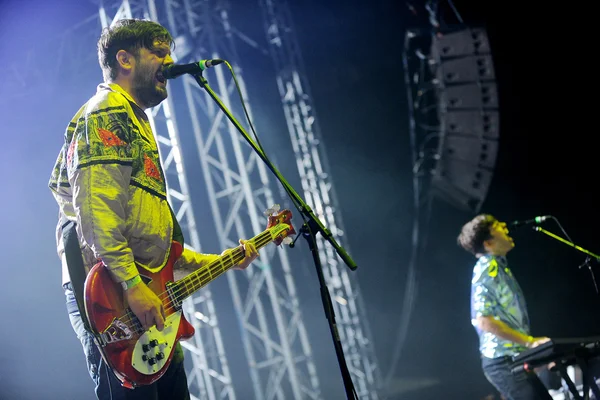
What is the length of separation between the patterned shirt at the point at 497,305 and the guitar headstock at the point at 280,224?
5.19ft

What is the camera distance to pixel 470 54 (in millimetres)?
5266

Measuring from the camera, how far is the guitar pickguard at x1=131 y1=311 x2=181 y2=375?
74.1 inches

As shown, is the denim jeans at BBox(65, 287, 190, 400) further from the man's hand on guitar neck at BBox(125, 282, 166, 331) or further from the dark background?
the dark background

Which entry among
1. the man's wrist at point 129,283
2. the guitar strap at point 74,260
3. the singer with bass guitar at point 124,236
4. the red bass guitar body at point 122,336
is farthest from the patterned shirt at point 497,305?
the guitar strap at point 74,260

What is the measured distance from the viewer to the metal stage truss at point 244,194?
462 centimetres

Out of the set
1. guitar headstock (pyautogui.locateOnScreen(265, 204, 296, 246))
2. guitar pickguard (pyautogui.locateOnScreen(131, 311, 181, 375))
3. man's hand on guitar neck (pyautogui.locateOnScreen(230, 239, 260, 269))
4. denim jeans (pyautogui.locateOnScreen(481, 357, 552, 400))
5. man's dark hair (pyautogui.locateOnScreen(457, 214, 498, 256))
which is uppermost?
guitar headstock (pyautogui.locateOnScreen(265, 204, 296, 246))

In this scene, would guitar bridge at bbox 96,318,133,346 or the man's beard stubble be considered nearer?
guitar bridge at bbox 96,318,133,346

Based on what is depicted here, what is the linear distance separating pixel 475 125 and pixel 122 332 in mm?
4189

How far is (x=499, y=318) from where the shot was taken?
11.8ft

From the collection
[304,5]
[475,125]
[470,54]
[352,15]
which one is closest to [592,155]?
[475,125]

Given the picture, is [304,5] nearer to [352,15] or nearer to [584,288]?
[352,15]

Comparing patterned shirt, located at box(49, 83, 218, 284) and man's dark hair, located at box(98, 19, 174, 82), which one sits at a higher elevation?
man's dark hair, located at box(98, 19, 174, 82)

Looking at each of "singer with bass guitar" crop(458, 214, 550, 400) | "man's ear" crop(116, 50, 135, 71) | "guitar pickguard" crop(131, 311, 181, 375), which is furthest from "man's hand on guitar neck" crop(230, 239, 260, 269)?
"singer with bass guitar" crop(458, 214, 550, 400)

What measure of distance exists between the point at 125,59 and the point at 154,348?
113 cm
